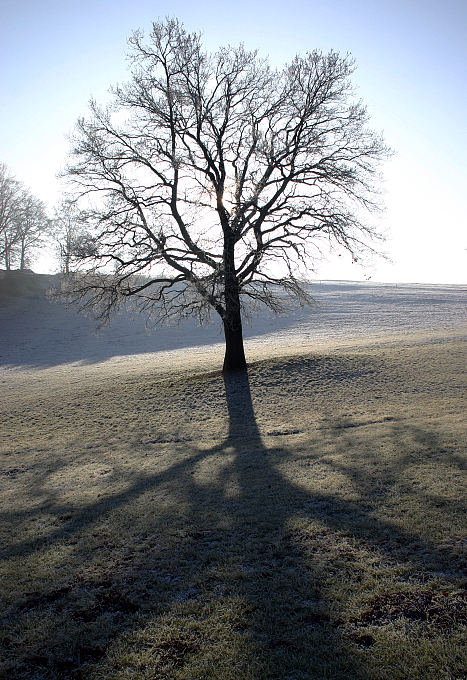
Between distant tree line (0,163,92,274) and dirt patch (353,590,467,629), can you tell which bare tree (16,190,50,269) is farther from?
dirt patch (353,590,467,629)

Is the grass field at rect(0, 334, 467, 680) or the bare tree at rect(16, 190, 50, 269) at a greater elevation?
the bare tree at rect(16, 190, 50, 269)

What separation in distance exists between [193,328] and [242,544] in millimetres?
34296

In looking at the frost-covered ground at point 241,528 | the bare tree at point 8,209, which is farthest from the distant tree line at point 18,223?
the frost-covered ground at point 241,528

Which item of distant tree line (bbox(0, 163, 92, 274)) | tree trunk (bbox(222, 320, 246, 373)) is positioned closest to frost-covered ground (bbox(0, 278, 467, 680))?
tree trunk (bbox(222, 320, 246, 373))

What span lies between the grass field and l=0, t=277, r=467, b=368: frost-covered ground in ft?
44.3

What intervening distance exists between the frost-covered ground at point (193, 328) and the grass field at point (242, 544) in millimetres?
13498

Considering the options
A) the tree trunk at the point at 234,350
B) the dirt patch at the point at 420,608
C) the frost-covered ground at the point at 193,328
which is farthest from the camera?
the frost-covered ground at the point at 193,328

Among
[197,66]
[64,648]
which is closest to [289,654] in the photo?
[64,648]

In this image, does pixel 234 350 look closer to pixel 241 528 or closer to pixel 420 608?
pixel 241 528

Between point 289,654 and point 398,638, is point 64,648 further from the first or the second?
point 398,638

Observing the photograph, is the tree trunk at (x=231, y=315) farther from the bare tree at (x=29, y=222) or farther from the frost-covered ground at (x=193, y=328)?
the bare tree at (x=29, y=222)

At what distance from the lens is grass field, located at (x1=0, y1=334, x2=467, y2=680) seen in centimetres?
349

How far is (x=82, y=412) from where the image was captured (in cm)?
1487

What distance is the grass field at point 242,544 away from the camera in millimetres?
3494
